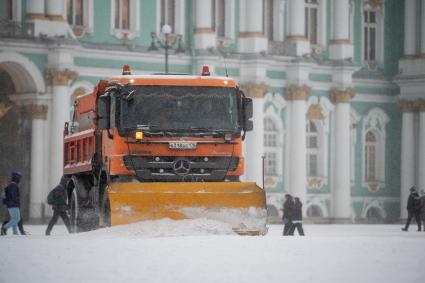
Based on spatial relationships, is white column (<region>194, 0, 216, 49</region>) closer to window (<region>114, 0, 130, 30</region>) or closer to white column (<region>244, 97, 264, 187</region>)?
window (<region>114, 0, 130, 30</region>)

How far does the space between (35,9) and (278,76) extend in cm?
1347

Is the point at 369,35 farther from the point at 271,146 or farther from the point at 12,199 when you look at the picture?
the point at 12,199

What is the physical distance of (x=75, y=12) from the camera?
2360 inches

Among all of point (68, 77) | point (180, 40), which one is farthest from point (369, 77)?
point (68, 77)

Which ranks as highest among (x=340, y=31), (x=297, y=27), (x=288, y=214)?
(x=297, y=27)

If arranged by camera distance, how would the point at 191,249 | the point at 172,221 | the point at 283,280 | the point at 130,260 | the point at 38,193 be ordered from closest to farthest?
the point at 283,280, the point at 130,260, the point at 191,249, the point at 172,221, the point at 38,193

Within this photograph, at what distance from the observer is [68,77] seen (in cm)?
5859

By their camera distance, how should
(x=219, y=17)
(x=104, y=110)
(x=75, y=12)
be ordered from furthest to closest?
(x=219, y=17), (x=75, y=12), (x=104, y=110)

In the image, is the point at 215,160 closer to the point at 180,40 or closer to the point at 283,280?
the point at 283,280

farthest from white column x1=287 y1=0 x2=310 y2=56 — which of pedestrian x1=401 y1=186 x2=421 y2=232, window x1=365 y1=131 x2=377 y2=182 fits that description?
pedestrian x1=401 y1=186 x2=421 y2=232

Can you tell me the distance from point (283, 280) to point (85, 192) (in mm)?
13709

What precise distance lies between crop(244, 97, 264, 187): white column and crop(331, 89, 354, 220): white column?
184 inches

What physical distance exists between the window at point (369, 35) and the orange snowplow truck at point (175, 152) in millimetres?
38230

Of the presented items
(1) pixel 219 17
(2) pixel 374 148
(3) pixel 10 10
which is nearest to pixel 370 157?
(2) pixel 374 148
